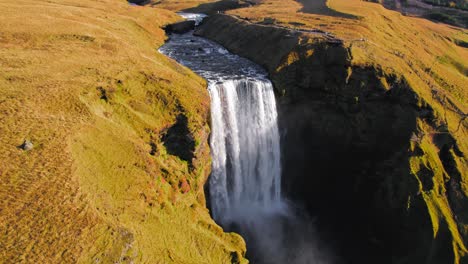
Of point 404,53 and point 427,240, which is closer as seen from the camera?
point 427,240

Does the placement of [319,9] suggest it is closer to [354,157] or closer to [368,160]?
[354,157]

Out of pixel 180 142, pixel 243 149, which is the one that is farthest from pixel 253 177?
pixel 180 142

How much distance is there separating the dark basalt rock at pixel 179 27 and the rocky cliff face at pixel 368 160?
111 feet

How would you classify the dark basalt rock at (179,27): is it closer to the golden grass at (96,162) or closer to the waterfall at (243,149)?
the golden grass at (96,162)

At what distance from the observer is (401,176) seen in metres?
33.0

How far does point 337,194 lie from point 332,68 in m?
15.3

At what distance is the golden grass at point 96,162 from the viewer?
15.6 metres

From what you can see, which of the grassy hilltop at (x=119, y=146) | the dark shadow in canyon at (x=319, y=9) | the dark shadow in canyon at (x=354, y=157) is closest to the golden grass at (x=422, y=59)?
the grassy hilltop at (x=119, y=146)

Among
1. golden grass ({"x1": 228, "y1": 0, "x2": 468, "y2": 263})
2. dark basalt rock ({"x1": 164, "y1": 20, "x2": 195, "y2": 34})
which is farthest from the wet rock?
dark basalt rock ({"x1": 164, "y1": 20, "x2": 195, "y2": 34})

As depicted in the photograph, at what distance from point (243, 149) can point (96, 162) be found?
16.8 metres

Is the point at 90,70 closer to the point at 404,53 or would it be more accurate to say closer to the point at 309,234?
the point at 309,234

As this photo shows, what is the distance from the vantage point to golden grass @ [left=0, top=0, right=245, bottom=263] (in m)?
15.6

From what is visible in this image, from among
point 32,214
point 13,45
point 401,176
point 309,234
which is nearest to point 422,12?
point 401,176

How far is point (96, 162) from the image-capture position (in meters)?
19.9
